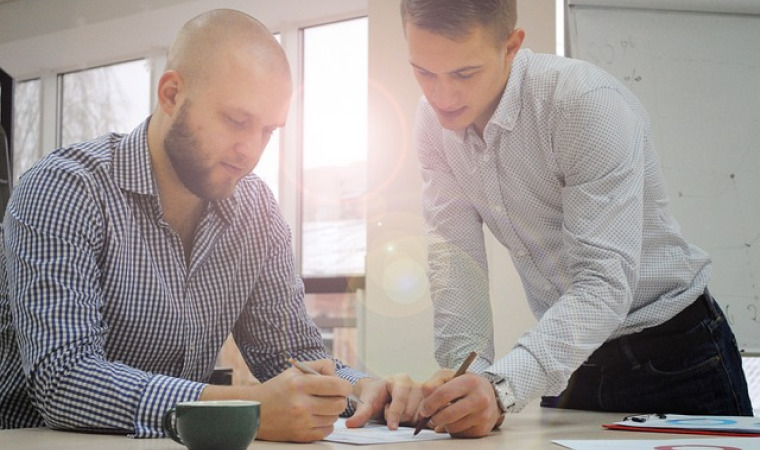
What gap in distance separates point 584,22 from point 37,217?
219 centimetres

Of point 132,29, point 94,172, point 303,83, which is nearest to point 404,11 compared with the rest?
point 94,172

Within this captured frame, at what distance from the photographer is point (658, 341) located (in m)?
1.61

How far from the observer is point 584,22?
291cm

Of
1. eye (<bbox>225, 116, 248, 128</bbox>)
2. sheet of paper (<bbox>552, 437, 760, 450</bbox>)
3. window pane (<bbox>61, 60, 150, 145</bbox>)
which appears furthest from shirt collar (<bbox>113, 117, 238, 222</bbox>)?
window pane (<bbox>61, 60, 150, 145</bbox>)

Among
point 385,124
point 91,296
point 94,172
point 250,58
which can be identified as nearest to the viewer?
point 91,296

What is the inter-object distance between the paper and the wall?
6.87 ft

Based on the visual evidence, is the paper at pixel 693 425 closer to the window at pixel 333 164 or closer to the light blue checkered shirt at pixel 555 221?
the light blue checkered shirt at pixel 555 221

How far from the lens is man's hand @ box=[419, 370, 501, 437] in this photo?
3.71 ft

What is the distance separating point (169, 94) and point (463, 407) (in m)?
0.80

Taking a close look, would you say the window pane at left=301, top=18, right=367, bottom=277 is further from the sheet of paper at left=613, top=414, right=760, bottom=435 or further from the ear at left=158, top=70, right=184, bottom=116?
the sheet of paper at left=613, top=414, right=760, bottom=435

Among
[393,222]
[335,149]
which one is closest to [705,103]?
[393,222]

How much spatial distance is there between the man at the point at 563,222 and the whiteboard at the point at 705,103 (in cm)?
121

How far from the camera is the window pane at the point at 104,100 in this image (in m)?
4.96

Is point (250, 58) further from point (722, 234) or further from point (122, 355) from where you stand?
point (722, 234)
